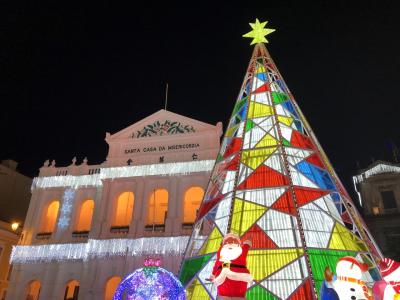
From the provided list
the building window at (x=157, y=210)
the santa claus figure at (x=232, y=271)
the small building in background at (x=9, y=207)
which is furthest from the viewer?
the small building in background at (x=9, y=207)

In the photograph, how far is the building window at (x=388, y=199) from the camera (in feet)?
98.0

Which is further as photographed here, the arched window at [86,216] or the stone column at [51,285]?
the arched window at [86,216]

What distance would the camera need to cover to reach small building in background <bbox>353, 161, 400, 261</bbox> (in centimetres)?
2852

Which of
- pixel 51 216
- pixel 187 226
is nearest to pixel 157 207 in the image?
pixel 187 226

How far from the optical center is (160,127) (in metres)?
27.4

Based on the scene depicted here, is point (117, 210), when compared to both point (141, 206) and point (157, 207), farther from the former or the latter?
point (141, 206)

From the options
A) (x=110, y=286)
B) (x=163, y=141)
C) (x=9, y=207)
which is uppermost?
(x=163, y=141)

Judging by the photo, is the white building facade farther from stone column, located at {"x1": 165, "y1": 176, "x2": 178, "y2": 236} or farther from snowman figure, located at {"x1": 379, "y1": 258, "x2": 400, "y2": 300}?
snowman figure, located at {"x1": 379, "y1": 258, "x2": 400, "y2": 300}

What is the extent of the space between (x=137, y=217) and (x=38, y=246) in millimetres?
7978

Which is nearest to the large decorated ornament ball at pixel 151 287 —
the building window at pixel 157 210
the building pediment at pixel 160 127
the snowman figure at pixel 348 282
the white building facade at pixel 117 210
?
the snowman figure at pixel 348 282

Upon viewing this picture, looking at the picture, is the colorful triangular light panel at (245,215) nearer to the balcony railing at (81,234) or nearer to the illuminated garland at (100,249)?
the illuminated garland at (100,249)

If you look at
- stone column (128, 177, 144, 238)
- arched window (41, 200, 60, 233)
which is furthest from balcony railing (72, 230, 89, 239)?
stone column (128, 177, 144, 238)

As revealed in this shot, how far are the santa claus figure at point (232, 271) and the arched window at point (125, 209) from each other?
20.7 m

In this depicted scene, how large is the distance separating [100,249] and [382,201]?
22.8 metres
